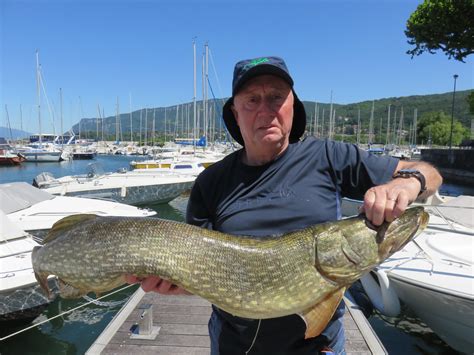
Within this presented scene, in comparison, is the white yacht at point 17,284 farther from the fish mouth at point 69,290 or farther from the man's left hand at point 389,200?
the man's left hand at point 389,200

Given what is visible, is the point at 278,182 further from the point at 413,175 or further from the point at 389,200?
the point at 413,175

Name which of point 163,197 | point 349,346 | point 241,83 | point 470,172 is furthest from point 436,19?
point 241,83

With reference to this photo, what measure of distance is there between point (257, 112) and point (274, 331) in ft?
4.32

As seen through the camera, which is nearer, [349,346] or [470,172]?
[349,346]

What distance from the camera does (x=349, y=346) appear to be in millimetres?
5277

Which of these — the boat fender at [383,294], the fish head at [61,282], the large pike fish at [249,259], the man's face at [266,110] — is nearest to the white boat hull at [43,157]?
the boat fender at [383,294]

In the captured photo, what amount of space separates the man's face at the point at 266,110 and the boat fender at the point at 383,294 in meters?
5.82

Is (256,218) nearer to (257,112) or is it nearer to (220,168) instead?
(220,168)

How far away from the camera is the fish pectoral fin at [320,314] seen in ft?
6.81

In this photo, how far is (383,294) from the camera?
24.2 feet

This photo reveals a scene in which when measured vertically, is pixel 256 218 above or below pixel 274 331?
above

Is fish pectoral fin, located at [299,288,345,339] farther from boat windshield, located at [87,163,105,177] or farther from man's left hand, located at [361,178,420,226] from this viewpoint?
boat windshield, located at [87,163,105,177]

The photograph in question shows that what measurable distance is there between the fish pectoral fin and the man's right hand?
79 centimetres

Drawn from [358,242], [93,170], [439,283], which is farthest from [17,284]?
[93,170]
